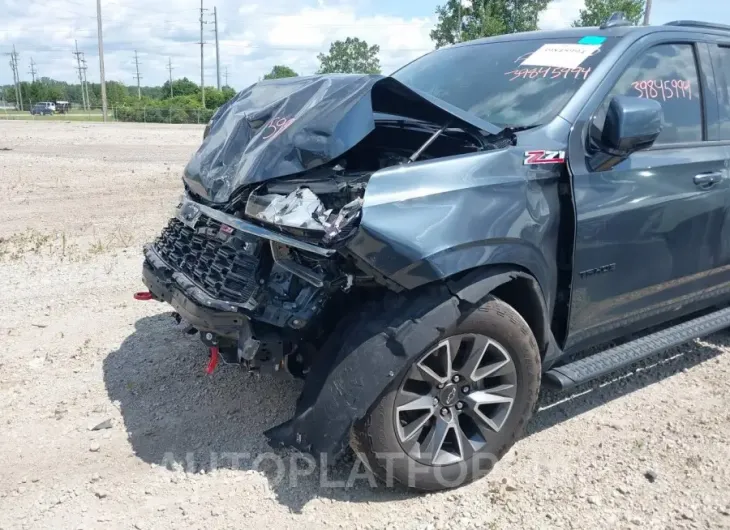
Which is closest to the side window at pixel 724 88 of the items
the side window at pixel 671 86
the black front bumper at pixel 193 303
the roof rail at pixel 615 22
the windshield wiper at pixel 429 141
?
the side window at pixel 671 86

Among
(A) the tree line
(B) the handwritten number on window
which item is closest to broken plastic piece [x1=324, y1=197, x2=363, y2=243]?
(B) the handwritten number on window

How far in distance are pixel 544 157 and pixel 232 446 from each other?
2.13 m

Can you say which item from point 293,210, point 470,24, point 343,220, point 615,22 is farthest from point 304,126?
point 470,24

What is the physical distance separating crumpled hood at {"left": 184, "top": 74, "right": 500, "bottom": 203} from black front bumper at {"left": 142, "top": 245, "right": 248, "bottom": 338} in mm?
461

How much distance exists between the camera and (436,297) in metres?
2.89

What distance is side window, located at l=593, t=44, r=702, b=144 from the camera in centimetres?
361

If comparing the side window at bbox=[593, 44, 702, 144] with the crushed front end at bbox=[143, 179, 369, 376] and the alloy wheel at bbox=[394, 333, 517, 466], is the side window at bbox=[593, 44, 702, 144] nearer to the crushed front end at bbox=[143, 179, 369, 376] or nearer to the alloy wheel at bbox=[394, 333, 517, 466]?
the alloy wheel at bbox=[394, 333, 517, 466]

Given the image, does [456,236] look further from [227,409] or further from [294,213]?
[227,409]

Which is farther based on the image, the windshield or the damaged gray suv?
the windshield

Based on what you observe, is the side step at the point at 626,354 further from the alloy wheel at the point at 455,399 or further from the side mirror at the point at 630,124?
the side mirror at the point at 630,124

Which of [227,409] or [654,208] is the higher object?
[654,208]

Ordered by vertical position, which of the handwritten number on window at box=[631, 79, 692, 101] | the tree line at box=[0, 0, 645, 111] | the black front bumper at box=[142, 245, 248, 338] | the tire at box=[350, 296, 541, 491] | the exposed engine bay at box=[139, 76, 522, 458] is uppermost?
the tree line at box=[0, 0, 645, 111]

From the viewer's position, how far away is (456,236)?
285 centimetres

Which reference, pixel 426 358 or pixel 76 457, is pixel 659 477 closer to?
pixel 426 358
